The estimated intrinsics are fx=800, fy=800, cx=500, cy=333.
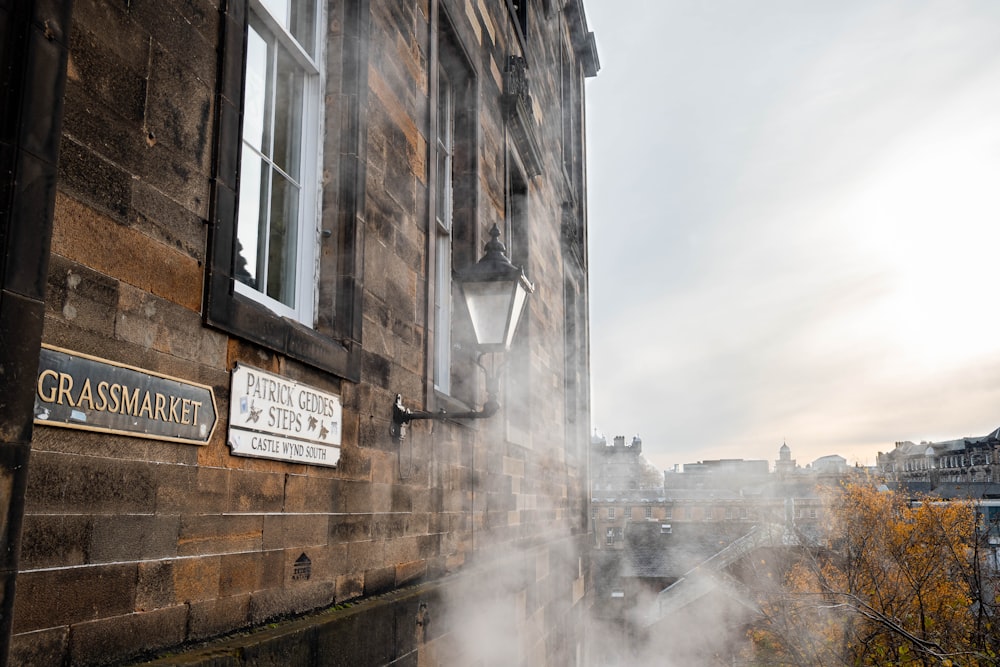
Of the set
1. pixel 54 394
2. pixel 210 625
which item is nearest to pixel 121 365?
pixel 54 394

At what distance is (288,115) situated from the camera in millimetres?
3252

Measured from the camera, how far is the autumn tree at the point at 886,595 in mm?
7160

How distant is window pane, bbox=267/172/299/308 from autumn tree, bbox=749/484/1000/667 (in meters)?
3.95

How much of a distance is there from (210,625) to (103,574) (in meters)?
0.53

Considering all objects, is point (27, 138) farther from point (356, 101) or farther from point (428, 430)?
point (428, 430)

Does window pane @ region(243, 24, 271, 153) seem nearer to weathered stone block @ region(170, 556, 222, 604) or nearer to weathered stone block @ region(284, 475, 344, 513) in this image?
weathered stone block @ region(284, 475, 344, 513)

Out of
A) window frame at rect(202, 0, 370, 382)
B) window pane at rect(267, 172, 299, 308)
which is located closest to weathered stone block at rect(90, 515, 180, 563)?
window frame at rect(202, 0, 370, 382)

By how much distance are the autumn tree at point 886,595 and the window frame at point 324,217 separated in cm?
369

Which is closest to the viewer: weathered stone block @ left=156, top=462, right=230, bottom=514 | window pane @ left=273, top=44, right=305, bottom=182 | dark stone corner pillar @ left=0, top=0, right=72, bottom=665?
dark stone corner pillar @ left=0, top=0, right=72, bottom=665

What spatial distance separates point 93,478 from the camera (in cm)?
189

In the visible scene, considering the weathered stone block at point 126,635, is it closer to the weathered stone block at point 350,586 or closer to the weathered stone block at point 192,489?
the weathered stone block at point 192,489

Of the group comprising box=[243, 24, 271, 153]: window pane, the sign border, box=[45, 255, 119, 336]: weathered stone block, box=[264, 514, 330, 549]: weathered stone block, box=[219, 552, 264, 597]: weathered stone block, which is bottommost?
box=[219, 552, 264, 597]: weathered stone block

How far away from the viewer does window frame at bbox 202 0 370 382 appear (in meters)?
2.44

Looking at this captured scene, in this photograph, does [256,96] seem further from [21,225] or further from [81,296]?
[21,225]
